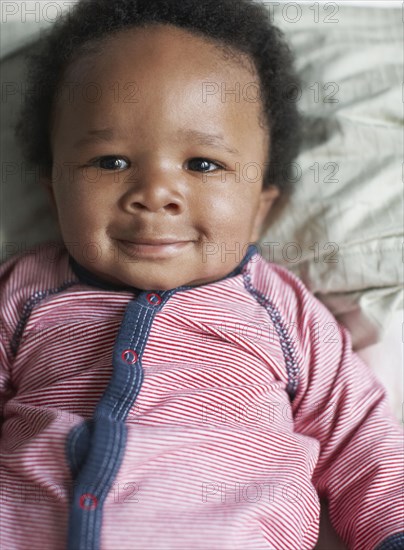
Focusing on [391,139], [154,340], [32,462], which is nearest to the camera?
[32,462]

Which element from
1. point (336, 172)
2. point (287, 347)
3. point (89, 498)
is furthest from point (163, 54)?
point (89, 498)

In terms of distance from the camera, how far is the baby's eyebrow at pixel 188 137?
1165 millimetres

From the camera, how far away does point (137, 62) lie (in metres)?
1.19

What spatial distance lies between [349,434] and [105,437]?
0.45m

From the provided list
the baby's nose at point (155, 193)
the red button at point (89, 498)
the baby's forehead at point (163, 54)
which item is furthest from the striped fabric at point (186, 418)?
the baby's forehead at point (163, 54)

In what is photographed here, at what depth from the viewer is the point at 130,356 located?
113cm

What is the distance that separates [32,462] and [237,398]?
0.34 meters

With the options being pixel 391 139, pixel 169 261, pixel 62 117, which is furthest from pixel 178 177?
pixel 391 139

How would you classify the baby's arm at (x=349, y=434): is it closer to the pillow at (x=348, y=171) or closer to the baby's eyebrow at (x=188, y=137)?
the pillow at (x=348, y=171)

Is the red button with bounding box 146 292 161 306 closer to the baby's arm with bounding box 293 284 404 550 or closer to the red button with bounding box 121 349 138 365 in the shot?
the red button with bounding box 121 349 138 365

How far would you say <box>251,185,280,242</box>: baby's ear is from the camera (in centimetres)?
143

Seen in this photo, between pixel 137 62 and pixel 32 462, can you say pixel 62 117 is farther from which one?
pixel 32 462

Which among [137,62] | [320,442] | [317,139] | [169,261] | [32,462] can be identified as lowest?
[320,442]

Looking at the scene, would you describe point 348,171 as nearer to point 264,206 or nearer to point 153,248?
point 264,206
